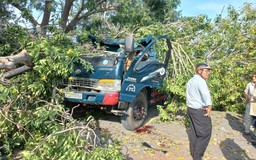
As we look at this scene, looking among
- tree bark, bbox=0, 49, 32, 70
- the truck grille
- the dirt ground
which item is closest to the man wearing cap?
the dirt ground

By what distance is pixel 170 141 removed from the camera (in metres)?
5.24

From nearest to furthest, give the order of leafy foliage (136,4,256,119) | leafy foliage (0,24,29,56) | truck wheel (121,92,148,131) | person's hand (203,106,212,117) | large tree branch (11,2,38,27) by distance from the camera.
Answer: person's hand (203,106,212,117) → leafy foliage (0,24,29,56) → truck wheel (121,92,148,131) → leafy foliage (136,4,256,119) → large tree branch (11,2,38,27)

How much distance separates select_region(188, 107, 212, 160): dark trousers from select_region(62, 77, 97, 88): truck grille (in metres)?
2.08

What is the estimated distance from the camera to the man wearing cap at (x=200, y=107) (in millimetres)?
3988

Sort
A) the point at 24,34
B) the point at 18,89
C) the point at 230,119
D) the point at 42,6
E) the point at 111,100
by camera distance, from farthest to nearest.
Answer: the point at 42,6 < the point at 230,119 < the point at 24,34 < the point at 111,100 < the point at 18,89

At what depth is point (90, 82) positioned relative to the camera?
203 inches

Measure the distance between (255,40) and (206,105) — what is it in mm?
6423

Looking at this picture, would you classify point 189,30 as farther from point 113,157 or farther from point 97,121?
point 113,157

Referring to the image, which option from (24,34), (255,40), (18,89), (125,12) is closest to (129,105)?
(18,89)

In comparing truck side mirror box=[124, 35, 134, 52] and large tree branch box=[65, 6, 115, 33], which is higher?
large tree branch box=[65, 6, 115, 33]

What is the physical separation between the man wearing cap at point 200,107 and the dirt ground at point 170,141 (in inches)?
19.8

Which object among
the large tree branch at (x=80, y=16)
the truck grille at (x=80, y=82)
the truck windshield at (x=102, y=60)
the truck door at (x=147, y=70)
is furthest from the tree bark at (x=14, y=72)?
the large tree branch at (x=80, y=16)

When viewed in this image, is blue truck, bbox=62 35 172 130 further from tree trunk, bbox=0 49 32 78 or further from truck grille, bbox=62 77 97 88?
tree trunk, bbox=0 49 32 78

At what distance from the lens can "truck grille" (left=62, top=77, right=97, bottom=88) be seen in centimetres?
514
